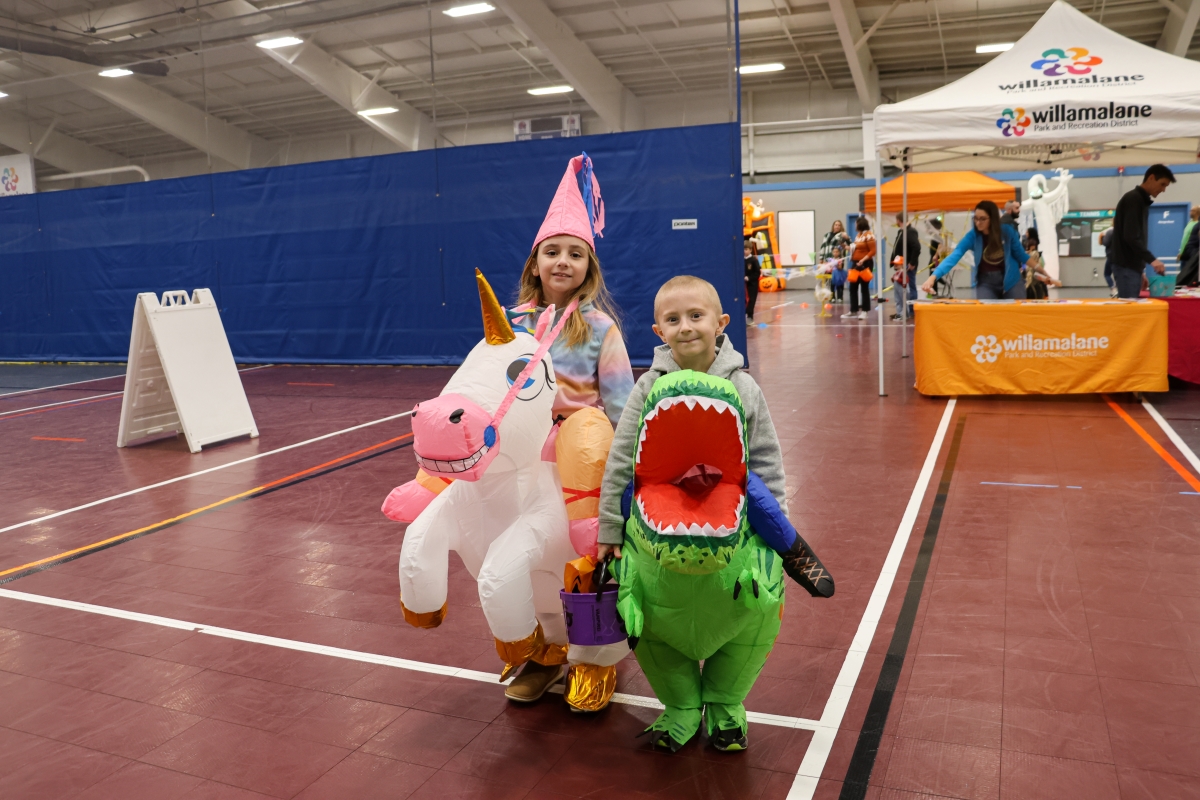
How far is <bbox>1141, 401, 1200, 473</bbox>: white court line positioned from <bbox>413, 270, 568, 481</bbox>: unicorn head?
15.6ft

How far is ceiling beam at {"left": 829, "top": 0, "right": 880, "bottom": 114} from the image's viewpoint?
1705 cm

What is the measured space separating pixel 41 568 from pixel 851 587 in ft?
13.4

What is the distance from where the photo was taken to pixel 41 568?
468 cm

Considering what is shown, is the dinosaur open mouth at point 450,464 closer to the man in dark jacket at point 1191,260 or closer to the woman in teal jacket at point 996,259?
the woman in teal jacket at point 996,259

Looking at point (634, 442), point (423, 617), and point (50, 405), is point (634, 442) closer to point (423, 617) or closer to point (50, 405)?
point (423, 617)

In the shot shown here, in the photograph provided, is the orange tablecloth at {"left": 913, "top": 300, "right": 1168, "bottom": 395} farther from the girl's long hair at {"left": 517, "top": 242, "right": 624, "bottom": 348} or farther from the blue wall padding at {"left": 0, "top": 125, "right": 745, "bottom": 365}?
the girl's long hair at {"left": 517, "top": 242, "right": 624, "bottom": 348}

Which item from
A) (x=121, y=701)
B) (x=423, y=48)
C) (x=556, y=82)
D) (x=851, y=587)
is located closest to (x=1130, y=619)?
(x=851, y=587)

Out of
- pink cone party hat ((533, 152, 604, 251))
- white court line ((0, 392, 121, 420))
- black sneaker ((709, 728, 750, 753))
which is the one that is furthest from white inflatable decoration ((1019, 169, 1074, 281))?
black sneaker ((709, 728, 750, 753))

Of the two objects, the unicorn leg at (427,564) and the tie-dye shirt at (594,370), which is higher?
the tie-dye shirt at (594,370)

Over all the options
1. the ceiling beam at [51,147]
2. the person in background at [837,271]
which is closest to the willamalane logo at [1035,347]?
the person in background at [837,271]

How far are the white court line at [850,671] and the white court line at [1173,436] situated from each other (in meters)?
1.94

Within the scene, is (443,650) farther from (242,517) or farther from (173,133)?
(173,133)

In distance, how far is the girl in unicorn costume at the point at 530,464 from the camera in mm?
2543

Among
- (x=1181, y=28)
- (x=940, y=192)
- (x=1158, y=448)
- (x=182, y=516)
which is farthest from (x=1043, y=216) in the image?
(x=182, y=516)
